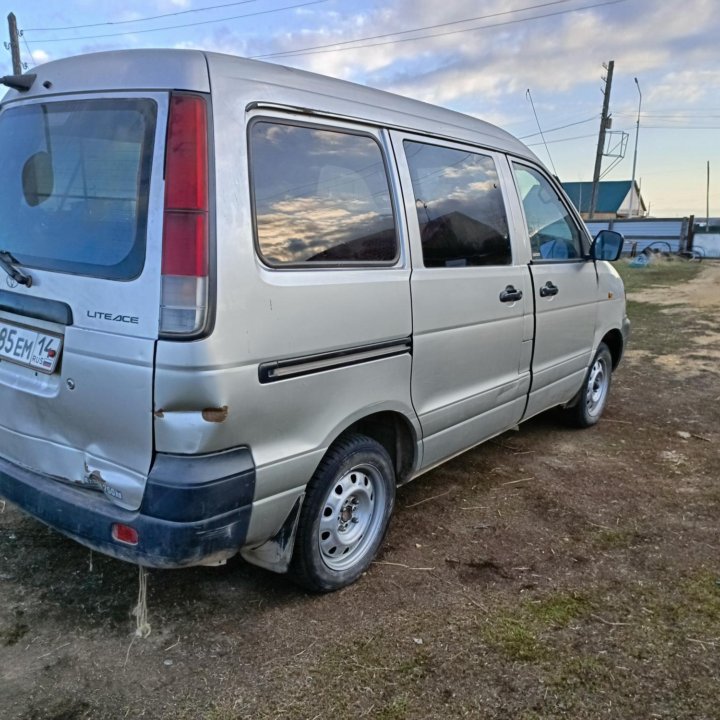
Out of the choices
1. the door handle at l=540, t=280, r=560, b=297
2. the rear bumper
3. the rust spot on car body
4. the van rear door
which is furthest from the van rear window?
the door handle at l=540, t=280, r=560, b=297

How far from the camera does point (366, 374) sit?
2682 millimetres

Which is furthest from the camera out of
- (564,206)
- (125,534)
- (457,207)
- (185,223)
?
(564,206)

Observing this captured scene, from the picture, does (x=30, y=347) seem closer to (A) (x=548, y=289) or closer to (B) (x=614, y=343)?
(A) (x=548, y=289)

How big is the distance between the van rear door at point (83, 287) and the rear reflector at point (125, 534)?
77 millimetres

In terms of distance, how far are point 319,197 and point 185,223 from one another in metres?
0.67

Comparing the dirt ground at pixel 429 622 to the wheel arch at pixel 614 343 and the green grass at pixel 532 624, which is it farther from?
the wheel arch at pixel 614 343

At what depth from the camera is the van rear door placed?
2109 millimetres

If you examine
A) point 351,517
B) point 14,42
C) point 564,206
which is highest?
point 14,42

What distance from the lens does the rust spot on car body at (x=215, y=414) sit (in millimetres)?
2082

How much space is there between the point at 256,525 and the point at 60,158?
1.58m

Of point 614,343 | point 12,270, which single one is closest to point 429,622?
point 12,270

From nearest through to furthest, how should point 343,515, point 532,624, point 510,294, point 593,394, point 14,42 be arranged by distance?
point 532,624, point 343,515, point 510,294, point 593,394, point 14,42

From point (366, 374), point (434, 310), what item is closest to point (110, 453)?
point (366, 374)

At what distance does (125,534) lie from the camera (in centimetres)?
219
